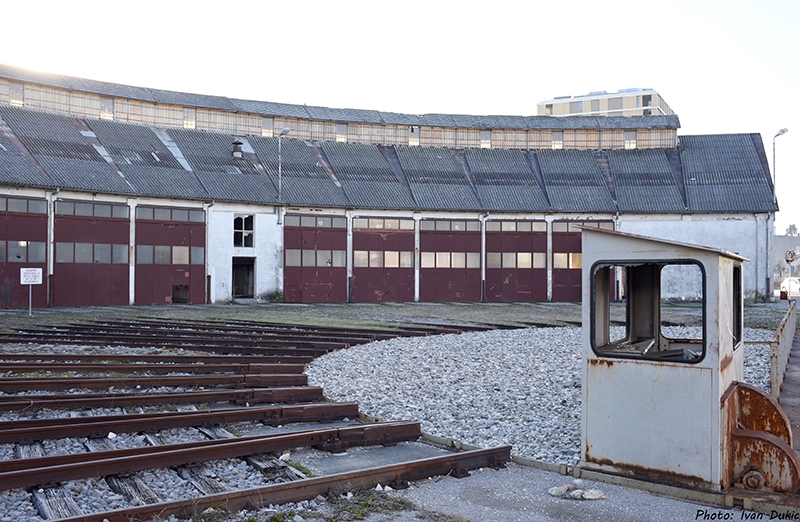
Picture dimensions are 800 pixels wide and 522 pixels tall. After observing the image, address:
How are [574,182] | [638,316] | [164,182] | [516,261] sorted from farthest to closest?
[574,182], [516,261], [164,182], [638,316]

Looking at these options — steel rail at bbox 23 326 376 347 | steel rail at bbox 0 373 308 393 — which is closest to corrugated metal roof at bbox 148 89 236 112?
steel rail at bbox 23 326 376 347

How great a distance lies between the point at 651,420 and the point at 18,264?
28.1 m

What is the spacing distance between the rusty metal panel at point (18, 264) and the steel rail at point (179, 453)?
2423cm

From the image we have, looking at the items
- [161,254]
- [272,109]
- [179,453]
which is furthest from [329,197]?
[179,453]

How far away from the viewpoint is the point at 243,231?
3475cm

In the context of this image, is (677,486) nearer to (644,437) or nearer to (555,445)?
(644,437)

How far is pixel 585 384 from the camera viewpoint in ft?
21.5

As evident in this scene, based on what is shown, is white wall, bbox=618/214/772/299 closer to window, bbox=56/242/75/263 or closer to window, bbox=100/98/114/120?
window, bbox=56/242/75/263

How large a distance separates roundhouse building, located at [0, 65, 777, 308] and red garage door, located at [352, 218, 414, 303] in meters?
0.08

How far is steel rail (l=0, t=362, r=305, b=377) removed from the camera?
11.3 metres

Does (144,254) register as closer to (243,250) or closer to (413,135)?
(243,250)

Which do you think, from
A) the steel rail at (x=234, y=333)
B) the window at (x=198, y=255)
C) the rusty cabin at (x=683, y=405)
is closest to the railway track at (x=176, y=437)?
the rusty cabin at (x=683, y=405)

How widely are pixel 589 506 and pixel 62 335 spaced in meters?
14.4

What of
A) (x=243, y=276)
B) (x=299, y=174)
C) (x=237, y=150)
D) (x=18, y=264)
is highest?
(x=237, y=150)
